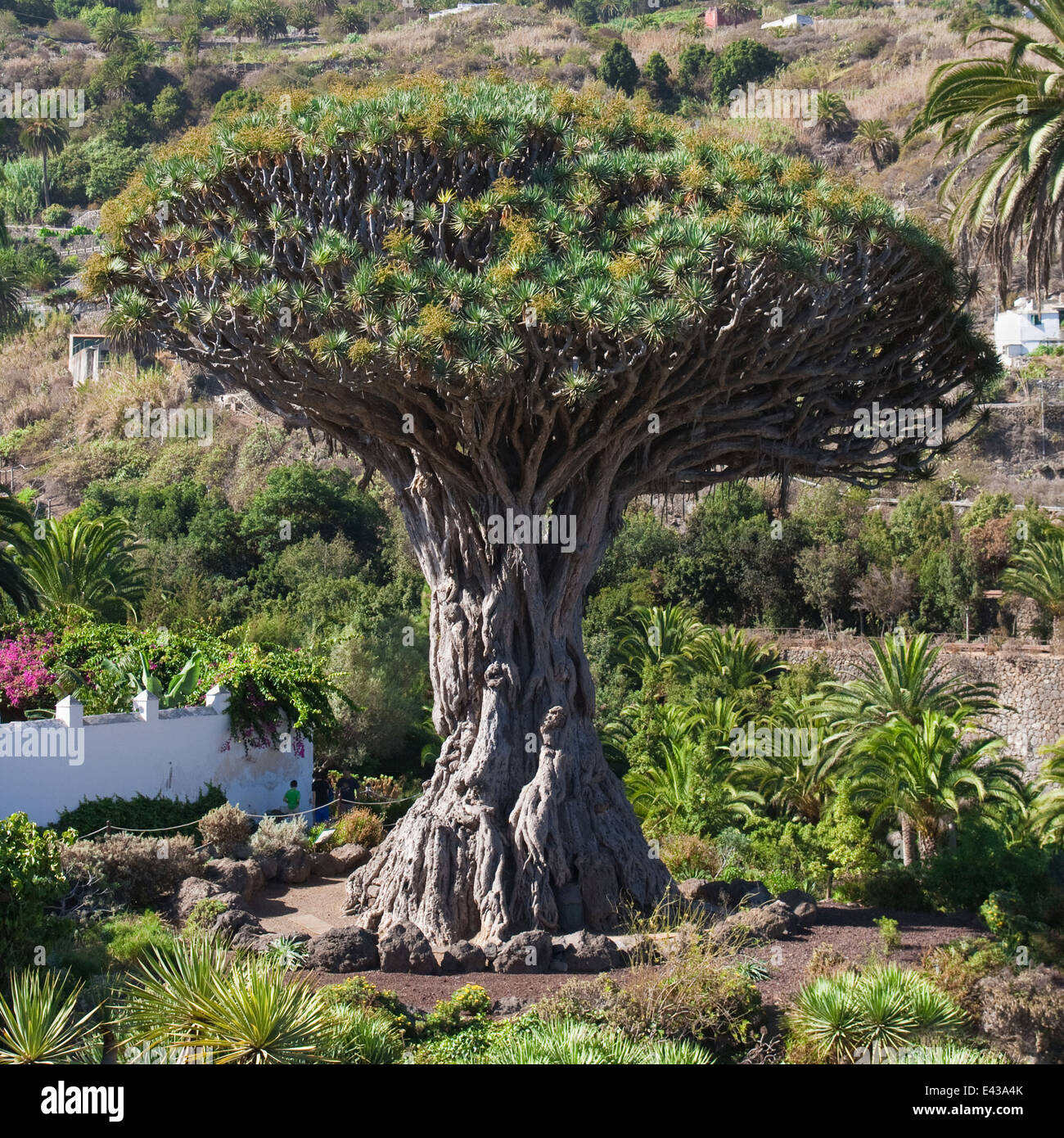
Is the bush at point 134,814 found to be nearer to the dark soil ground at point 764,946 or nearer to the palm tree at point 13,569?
the dark soil ground at point 764,946

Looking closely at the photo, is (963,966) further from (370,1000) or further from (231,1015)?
(231,1015)

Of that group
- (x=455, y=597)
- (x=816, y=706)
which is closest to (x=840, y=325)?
(x=455, y=597)

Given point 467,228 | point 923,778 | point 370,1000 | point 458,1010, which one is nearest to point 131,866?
point 370,1000

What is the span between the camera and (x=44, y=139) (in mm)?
71812

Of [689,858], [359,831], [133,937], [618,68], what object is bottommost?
[689,858]

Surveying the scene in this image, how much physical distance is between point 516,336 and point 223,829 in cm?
839

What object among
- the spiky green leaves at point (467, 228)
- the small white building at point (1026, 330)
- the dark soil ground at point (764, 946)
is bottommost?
the dark soil ground at point (764, 946)

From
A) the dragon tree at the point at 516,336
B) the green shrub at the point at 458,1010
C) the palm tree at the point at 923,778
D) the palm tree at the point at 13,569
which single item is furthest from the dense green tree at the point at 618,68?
the green shrub at the point at 458,1010

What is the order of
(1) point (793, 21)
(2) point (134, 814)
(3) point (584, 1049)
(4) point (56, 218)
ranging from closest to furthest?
(3) point (584, 1049) < (2) point (134, 814) < (4) point (56, 218) < (1) point (793, 21)

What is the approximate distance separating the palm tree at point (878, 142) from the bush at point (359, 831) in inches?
2027

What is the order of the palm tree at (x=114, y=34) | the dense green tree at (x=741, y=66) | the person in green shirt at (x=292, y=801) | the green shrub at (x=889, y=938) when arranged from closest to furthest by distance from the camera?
the green shrub at (x=889, y=938) < the person in green shirt at (x=292, y=801) < the dense green tree at (x=741, y=66) < the palm tree at (x=114, y=34)

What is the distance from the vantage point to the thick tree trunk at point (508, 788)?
42.8ft

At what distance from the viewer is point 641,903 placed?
43.8 feet

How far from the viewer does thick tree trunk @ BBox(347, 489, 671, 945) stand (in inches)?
513
